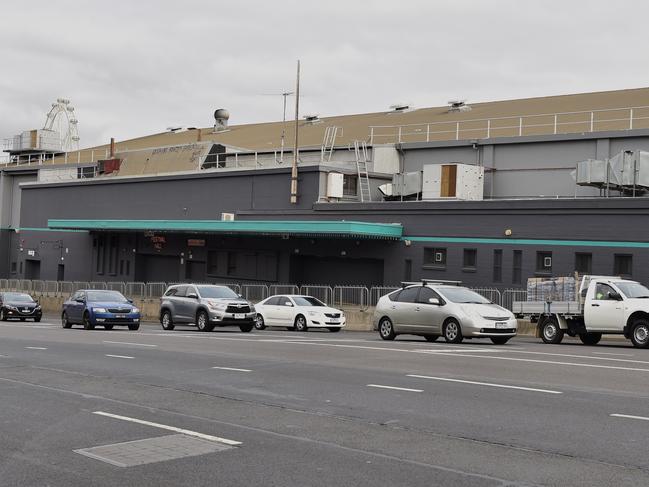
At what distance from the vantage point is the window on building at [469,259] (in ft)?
127

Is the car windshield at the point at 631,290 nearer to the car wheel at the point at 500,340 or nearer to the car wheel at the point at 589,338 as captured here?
the car wheel at the point at 589,338

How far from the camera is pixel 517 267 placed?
3712 centimetres

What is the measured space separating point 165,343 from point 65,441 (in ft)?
44.0

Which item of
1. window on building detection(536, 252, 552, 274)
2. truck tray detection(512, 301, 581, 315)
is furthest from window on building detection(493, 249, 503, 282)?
truck tray detection(512, 301, 581, 315)

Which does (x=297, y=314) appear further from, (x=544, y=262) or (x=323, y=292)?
(x=544, y=262)

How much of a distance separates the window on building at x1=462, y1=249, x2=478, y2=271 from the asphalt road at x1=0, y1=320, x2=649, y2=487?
19885 mm

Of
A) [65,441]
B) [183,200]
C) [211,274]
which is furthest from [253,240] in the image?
[65,441]

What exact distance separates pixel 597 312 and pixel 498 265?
14.3 m

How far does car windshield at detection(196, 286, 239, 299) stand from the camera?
1219 inches

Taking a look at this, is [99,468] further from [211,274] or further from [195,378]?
[211,274]

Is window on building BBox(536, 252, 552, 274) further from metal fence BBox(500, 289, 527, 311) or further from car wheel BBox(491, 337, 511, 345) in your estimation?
car wheel BBox(491, 337, 511, 345)

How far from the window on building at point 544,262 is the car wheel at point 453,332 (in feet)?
48.0

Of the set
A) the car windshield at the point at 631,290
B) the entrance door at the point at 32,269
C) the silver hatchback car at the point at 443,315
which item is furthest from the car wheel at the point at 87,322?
the entrance door at the point at 32,269

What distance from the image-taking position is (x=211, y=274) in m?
51.3
